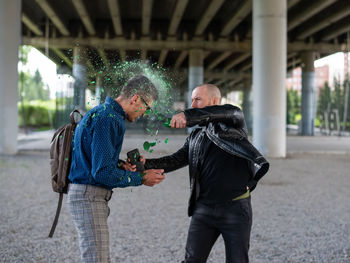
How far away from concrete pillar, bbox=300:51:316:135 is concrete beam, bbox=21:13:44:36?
2134cm

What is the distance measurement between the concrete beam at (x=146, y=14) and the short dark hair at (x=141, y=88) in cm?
2291

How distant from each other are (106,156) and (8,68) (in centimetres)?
1573

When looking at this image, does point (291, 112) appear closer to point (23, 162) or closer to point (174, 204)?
point (23, 162)

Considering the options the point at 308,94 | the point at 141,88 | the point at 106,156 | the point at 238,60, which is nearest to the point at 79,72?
the point at 141,88

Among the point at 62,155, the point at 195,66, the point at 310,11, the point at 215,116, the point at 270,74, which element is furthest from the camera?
the point at 195,66

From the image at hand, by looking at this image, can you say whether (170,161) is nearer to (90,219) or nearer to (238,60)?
(90,219)

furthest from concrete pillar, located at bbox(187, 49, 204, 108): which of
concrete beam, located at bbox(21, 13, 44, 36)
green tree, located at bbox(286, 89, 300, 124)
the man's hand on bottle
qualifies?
the man's hand on bottle

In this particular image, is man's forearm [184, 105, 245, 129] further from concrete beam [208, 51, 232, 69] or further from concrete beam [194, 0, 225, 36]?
concrete beam [208, 51, 232, 69]

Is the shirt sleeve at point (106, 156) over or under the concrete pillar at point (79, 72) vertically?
under

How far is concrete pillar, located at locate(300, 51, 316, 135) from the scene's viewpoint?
3647 cm

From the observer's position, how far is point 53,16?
87.7ft

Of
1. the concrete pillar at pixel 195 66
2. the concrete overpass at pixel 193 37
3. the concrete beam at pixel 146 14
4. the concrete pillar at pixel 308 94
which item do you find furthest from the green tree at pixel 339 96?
the concrete beam at pixel 146 14

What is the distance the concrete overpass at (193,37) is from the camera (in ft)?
54.7

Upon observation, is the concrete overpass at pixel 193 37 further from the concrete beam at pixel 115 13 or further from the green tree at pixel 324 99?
the green tree at pixel 324 99
